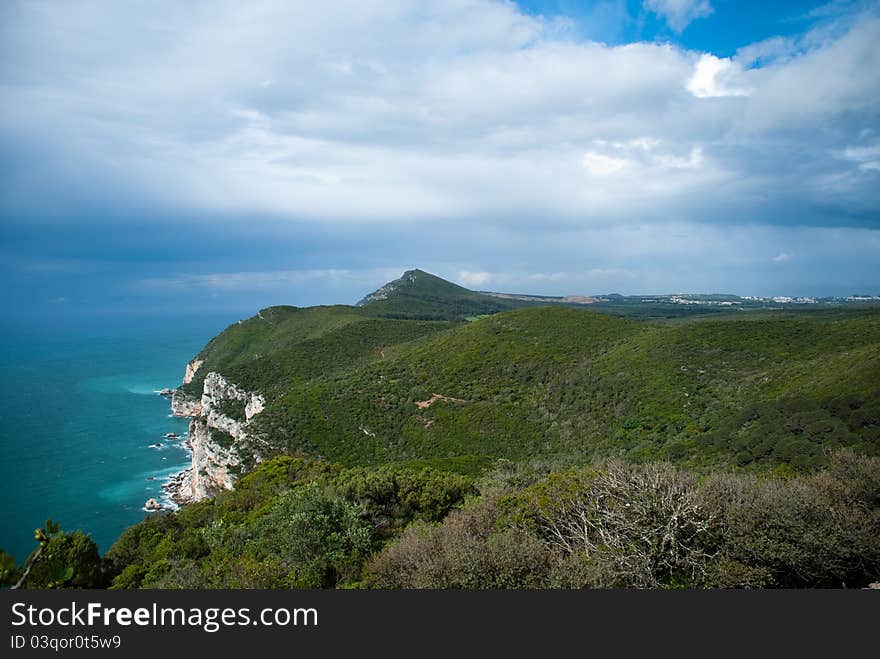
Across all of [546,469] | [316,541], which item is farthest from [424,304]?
[316,541]

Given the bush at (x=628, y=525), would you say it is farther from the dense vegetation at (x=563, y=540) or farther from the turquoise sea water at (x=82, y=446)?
the turquoise sea water at (x=82, y=446)

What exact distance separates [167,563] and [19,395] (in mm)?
109164

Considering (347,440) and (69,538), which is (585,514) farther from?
(347,440)

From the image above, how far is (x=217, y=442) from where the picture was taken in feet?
153

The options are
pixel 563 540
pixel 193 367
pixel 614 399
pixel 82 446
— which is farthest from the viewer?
pixel 193 367

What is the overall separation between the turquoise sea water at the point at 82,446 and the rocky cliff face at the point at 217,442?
15.6 feet

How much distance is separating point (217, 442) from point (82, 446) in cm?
3815

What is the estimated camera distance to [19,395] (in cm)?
9594

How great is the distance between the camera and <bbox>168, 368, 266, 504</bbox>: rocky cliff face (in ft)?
139

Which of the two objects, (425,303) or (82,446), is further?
(425,303)

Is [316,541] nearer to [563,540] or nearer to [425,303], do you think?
[563,540]

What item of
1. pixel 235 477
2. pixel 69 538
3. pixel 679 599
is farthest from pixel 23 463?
pixel 679 599

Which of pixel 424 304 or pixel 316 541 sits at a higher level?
pixel 424 304

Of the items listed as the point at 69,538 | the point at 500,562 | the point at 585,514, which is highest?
the point at 500,562
